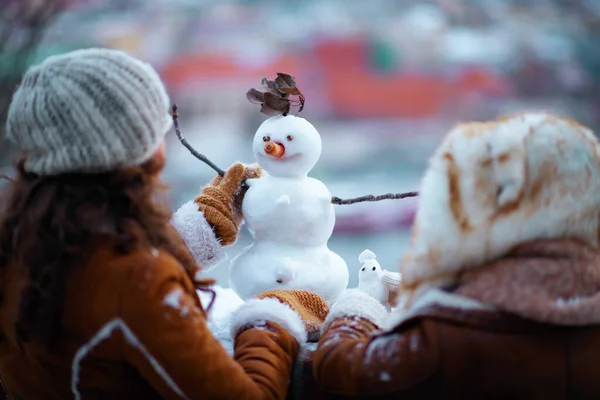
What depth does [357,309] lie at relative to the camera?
109cm

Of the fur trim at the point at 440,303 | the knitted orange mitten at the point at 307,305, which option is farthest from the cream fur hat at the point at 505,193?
the knitted orange mitten at the point at 307,305

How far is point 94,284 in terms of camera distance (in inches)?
35.6

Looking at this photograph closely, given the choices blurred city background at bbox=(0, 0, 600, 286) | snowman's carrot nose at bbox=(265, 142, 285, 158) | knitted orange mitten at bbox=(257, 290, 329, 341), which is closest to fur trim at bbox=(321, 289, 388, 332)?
knitted orange mitten at bbox=(257, 290, 329, 341)

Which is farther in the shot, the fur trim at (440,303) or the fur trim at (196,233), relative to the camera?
the fur trim at (196,233)

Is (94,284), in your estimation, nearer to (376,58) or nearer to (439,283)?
(439,283)

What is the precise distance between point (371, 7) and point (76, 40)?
146 centimetres

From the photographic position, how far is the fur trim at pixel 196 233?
4.30 feet

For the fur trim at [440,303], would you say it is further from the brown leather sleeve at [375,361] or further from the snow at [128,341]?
the snow at [128,341]

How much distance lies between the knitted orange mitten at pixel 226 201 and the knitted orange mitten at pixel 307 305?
0.19 meters

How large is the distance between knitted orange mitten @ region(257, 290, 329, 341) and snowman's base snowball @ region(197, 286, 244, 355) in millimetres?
92

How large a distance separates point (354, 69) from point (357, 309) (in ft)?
7.74

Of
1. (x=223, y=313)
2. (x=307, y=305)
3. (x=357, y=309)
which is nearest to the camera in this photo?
(x=357, y=309)

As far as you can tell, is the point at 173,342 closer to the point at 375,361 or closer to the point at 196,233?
the point at 375,361

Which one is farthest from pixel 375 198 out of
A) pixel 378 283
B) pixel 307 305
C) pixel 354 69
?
pixel 354 69
